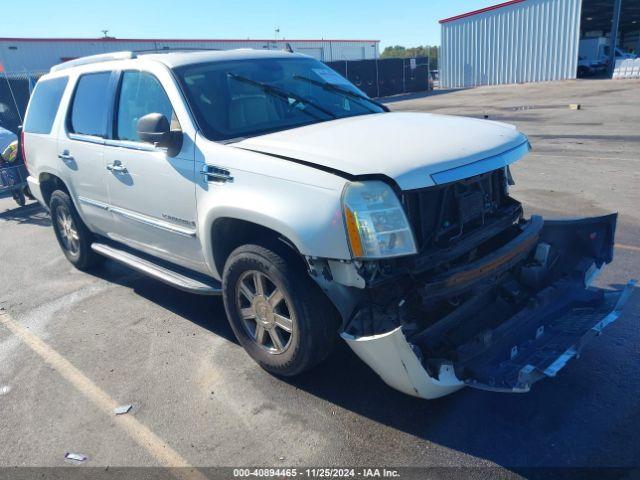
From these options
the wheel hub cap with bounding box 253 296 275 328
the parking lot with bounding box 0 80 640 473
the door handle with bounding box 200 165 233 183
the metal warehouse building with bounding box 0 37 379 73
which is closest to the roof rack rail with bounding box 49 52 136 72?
the door handle with bounding box 200 165 233 183

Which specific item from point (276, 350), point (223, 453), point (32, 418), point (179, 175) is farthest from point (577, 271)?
point (32, 418)

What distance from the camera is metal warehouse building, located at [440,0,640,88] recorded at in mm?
34406

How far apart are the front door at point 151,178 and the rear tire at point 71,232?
1.06 m

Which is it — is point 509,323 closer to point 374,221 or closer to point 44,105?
point 374,221

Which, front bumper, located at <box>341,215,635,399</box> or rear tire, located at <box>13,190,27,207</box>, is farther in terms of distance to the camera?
rear tire, located at <box>13,190,27,207</box>

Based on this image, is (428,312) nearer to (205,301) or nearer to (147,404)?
(147,404)

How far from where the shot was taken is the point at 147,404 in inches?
137

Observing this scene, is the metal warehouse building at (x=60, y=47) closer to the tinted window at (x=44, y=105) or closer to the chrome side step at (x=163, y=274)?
the tinted window at (x=44, y=105)

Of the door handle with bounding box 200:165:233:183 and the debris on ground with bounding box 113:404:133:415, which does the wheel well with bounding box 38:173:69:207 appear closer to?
the door handle with bounding box 200:165:233:183

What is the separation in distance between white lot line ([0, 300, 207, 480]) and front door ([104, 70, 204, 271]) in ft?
3.55

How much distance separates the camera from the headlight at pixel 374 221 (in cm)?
277

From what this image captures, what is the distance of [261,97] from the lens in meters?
4.05

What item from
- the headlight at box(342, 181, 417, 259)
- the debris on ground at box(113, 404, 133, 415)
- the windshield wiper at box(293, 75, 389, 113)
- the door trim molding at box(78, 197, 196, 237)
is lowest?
the debris on ground at box(113, 404, 133, 415)

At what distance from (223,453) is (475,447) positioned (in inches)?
53.7
